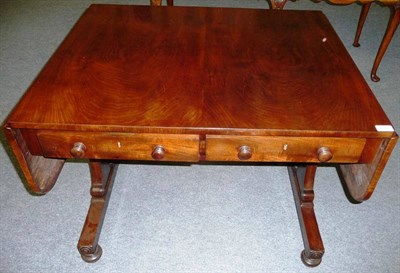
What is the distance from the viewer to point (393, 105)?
216cm

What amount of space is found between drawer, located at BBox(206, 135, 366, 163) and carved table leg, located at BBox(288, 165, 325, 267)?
42cm

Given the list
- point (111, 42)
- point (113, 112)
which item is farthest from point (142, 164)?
point (113, 112)

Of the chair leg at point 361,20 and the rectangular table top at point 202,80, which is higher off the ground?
the rectangular table top at point 202,80

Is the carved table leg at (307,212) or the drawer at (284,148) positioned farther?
the carved table leg at (307,212)

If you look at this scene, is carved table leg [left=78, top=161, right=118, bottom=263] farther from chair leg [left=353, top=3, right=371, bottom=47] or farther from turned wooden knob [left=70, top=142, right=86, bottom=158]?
chair leg [left=353, top=3, right=371, bottom=47]

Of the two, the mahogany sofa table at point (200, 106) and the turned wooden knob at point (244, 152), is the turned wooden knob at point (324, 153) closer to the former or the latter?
the mahogany sofa table at point (200, 106)

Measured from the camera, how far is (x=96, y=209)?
1.43 metres

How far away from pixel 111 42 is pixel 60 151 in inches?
18.9

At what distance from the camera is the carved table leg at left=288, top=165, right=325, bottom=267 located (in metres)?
1.33

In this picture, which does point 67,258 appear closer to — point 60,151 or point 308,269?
point 60,151

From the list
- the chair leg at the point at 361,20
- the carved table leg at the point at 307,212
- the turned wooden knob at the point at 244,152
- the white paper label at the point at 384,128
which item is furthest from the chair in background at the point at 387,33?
the turned wooden knob at the point at 244,152

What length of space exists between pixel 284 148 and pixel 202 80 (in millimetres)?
322

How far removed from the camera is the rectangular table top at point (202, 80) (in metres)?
0.91

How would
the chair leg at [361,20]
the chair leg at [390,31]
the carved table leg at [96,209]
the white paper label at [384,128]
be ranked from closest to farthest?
the white paper label at [384,128]
the carved table leg at [96,209]
the chair leg at [390,31]
the chair leg at [361,20]
